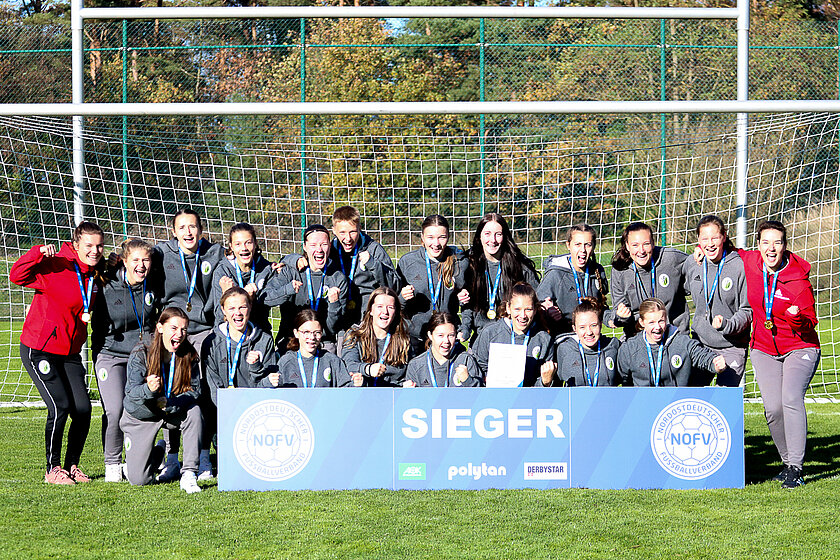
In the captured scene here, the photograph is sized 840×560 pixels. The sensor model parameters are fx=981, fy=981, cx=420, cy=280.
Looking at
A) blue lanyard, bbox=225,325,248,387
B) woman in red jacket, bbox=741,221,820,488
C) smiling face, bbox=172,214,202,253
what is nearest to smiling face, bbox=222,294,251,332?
blue lanyard, bbox=225,325,248,387

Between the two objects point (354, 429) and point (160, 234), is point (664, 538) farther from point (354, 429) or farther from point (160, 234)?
point (160, 234)

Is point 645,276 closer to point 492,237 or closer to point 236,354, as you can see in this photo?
point 492,237

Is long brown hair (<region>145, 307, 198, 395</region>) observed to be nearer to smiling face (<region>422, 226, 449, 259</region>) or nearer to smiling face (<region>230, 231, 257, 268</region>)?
smiling face (<region>230, 231, 257, 268</region>)

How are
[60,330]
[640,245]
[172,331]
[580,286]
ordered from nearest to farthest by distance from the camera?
[172,331] < [60,330] < [640,245] < [580,286]

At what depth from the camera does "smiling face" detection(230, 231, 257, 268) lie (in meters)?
6.57

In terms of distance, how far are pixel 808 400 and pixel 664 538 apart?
5547mm

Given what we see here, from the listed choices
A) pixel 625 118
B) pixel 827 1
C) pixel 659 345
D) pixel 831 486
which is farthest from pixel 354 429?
pixel 827 1

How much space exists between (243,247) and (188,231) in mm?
383

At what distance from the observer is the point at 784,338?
19.9 ft

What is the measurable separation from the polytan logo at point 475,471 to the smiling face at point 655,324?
123 cm

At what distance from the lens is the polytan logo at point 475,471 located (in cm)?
584

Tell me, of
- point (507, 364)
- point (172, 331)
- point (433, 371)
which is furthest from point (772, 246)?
point (172, 331)

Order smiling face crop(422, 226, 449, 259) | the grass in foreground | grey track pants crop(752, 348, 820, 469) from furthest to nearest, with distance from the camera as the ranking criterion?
smiling face crop(422, 226, 449, 259), grey track pants crop(752, 348, 820, 469), the grass in foreground

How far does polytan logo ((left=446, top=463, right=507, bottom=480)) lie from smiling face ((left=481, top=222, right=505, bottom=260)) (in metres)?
1.58
